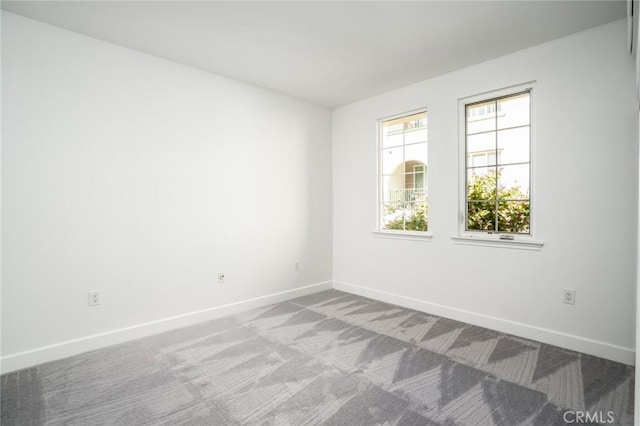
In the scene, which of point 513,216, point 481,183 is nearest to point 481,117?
point 481,183

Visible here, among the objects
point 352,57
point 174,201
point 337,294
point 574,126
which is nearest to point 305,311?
point 337,294

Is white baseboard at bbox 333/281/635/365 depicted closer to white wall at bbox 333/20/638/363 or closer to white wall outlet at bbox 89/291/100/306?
white wall at bbox 333/20/638/363

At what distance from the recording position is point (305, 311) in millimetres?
3693

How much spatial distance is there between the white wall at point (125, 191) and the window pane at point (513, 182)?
93.7 inches

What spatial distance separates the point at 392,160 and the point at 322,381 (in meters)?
2.76

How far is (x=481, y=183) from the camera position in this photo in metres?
3.30

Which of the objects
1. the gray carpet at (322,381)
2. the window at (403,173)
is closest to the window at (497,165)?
the window at (403,173)

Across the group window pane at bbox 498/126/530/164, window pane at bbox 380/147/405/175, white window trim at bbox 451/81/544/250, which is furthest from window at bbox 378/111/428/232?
window pane at bbox 498/126/530/164

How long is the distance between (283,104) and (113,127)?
1.94m

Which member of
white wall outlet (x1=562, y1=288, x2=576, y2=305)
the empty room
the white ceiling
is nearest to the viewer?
the empty room

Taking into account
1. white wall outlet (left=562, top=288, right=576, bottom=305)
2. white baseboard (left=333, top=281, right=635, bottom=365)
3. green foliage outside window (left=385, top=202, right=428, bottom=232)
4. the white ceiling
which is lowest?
white baseboard (left=333, top=281, right=635, bottom=365)

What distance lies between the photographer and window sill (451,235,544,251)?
289cm

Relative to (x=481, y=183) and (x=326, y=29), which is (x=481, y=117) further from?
(x=326, y=29)

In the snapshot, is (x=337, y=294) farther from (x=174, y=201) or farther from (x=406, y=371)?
(x=174, y=201)
